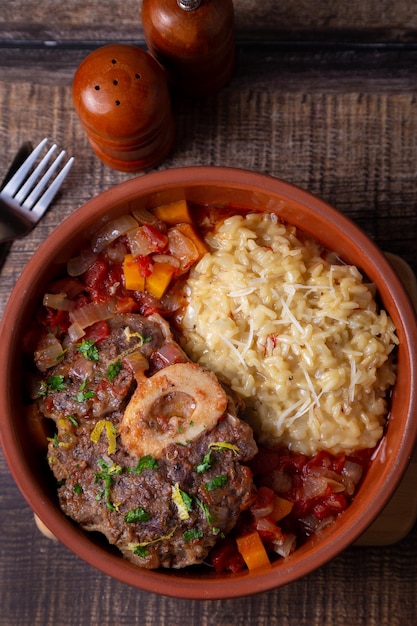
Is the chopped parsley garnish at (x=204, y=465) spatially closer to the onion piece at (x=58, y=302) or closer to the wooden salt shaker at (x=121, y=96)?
the onion piece at (x=58, y=302)

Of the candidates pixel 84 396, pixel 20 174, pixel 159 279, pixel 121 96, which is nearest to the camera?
pixel 84 396

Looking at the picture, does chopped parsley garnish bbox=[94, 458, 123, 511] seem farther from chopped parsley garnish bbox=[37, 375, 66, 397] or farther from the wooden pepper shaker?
the wooden pepper shaker

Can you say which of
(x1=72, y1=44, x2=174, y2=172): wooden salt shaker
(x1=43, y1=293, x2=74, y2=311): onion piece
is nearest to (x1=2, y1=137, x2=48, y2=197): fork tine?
(x1=72, y1=44, x2=174, y2=172): wooden salt shaker

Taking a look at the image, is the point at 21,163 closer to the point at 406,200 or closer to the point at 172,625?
the point at 406,200

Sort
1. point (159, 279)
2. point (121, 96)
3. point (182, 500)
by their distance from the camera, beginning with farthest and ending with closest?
1. point (159, 279)
2. point (121, 96)
3. point (182, 500)

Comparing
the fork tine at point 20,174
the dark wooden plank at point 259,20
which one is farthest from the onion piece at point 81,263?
the dark wooden plank at point 259,20

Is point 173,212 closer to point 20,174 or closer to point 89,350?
point 89,350

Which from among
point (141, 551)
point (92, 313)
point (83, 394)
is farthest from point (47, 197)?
point (141, 551)

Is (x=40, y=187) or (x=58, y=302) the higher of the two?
(x=40, y=187)
